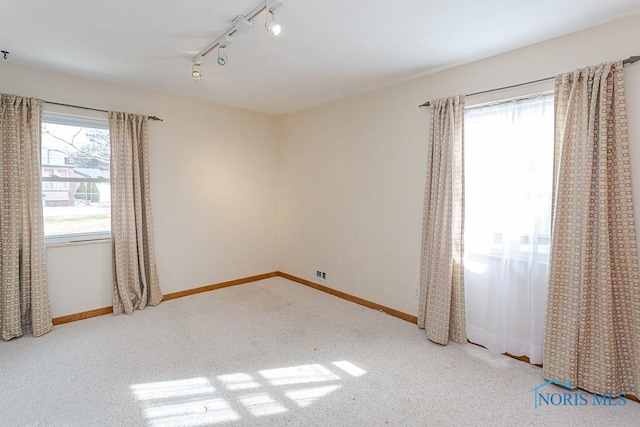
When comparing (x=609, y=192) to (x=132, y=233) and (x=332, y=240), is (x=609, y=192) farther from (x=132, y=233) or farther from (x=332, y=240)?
(x=132, y=233)

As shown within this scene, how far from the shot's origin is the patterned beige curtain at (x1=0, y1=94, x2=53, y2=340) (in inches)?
108

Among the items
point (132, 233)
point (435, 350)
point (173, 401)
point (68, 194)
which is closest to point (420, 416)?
point (435, 350)

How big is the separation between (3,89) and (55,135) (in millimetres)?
492

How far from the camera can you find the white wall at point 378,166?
2244 millimetres

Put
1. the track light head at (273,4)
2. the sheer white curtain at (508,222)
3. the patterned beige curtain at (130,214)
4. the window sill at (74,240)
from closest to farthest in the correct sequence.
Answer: the track light head at (273,4) → the sheer white curtain at (508,222) → the window sill at (74,240) → the patterned beige curtain at (130,214)

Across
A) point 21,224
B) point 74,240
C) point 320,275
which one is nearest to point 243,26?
point 21,224

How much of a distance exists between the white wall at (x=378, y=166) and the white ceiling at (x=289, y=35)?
148 millimetres

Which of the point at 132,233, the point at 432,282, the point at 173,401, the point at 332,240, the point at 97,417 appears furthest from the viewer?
the point at 332,240

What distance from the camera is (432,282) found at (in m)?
2.87

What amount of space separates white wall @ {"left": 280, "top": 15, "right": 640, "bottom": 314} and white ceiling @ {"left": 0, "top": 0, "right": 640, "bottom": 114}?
0.15 m

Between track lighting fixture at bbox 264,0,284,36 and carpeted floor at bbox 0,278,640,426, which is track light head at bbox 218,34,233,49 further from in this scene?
carpeted floor at bbox 0,278,640,426

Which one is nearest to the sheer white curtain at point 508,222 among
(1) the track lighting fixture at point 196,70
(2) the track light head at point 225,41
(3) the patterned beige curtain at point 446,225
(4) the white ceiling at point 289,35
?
(3) the patterned beige curtain at point 446,225

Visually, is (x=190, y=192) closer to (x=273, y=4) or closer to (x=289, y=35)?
(x=289, y=35)

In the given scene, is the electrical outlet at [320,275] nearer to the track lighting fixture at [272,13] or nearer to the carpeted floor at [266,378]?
the carpeted floor at [266,378]
